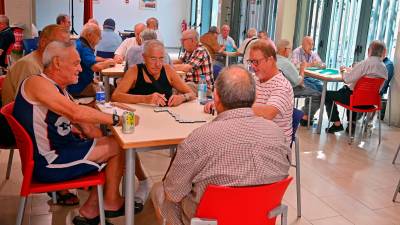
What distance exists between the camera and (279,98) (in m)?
2.70

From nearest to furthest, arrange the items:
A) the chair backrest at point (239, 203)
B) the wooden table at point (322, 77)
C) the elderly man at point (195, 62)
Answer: the chair backrest at point (239, 203) → the elderly man at point (195, 62) → the wooden table at point (322, 77)

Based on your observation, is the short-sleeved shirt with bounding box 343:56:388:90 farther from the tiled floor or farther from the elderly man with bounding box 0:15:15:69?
the elderly man with bounding box 0:15:15:69

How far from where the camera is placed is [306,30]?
27.9 feet

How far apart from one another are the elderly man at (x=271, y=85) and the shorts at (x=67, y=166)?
3.65 ft

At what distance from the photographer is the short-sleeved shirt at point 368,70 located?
16.5 feet

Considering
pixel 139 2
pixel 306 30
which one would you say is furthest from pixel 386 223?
pixel 139 2

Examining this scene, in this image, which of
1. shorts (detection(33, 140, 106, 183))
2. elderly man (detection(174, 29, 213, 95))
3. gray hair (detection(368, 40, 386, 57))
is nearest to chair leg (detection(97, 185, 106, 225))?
shorts (detection(33, 140, 106, 183))

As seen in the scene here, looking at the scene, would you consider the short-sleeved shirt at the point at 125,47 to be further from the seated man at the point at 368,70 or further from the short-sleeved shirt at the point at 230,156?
the short-sleeved shirt at the point at 230,156

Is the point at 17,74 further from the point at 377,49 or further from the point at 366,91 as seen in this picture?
the point at 377,49

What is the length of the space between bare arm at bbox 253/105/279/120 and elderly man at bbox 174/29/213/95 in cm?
218

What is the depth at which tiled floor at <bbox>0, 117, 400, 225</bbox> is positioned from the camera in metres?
3.00

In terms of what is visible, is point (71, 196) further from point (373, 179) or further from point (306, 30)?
point (306, 30)

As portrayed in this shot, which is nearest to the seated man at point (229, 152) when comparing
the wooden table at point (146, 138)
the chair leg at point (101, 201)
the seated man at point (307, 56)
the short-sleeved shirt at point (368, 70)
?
the wooden table at point (146, 138)

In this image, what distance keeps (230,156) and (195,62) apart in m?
3.33
